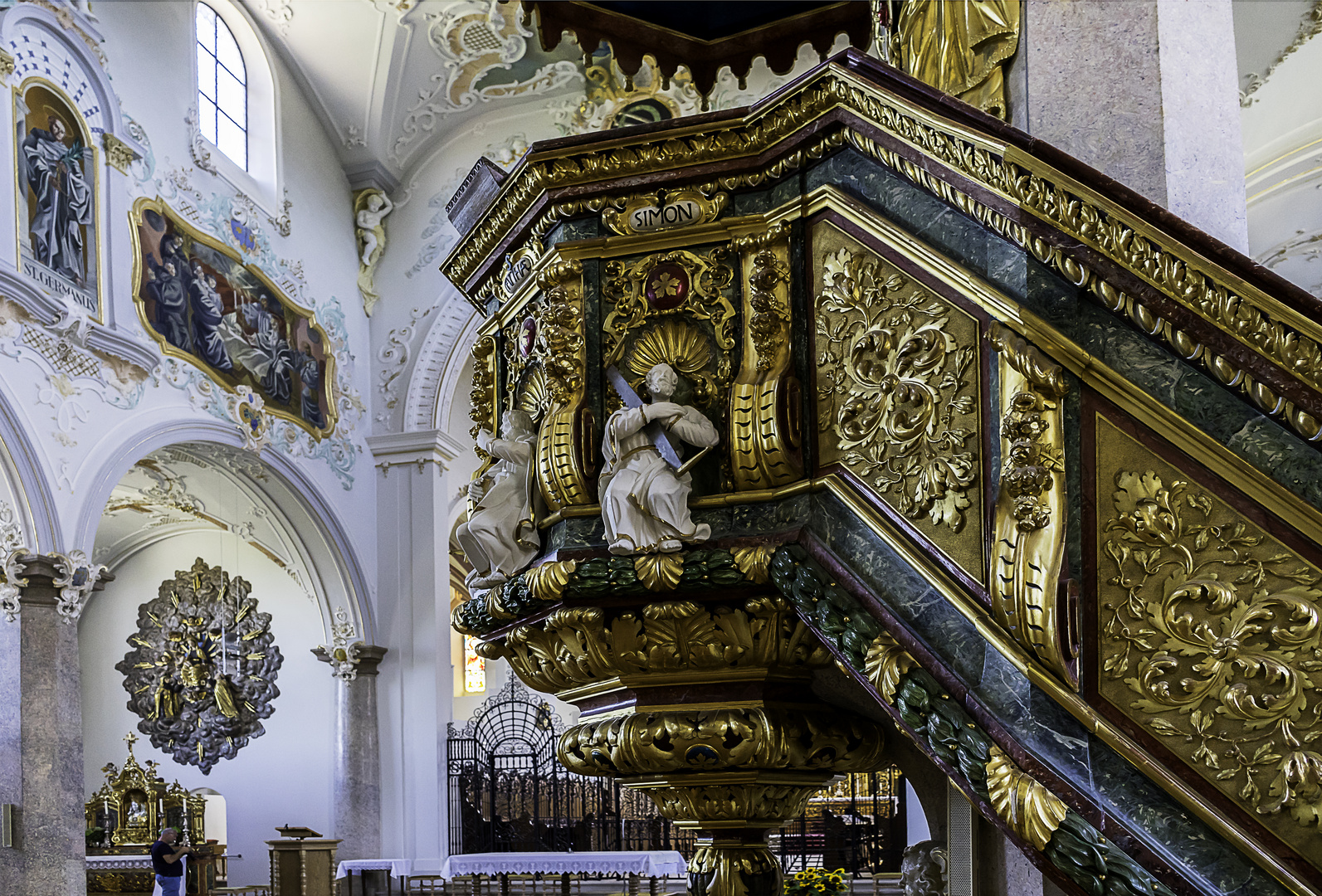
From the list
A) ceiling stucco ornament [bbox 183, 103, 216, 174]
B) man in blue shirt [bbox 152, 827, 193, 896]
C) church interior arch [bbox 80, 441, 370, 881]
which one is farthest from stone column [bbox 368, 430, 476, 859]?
man in blue shirt [bbox 152, 827, 193, 896]

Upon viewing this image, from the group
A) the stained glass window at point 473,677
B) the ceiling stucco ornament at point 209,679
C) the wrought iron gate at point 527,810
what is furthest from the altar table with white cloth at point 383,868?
the stained glass window at point 473,677

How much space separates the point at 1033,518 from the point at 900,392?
51 centimetres

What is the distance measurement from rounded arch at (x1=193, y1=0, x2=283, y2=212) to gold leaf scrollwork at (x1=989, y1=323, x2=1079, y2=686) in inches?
518

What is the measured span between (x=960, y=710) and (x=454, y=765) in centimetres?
1346

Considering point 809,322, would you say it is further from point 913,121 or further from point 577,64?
point 577,64

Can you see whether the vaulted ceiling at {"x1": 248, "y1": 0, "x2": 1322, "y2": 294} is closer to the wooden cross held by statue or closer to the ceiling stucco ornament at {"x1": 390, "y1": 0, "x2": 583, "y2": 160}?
the ceiling stucco ornament at {"x1": 390, "y1": 0, "x2": 583, "y2": 160}

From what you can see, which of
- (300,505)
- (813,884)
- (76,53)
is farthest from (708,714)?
(300,505)

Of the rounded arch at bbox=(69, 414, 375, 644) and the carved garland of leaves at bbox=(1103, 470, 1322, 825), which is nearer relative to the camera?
the carved garland of leaves at bbox=(1103, 470, 1322, 825)

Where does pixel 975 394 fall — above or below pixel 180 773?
above

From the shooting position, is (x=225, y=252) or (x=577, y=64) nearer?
(x=225, y=252)

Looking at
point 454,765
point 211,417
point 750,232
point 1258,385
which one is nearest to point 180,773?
point 454,765

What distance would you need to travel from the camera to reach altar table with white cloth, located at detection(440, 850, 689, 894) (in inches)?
458

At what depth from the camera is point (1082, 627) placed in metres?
2.27

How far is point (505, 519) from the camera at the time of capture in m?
3.41
